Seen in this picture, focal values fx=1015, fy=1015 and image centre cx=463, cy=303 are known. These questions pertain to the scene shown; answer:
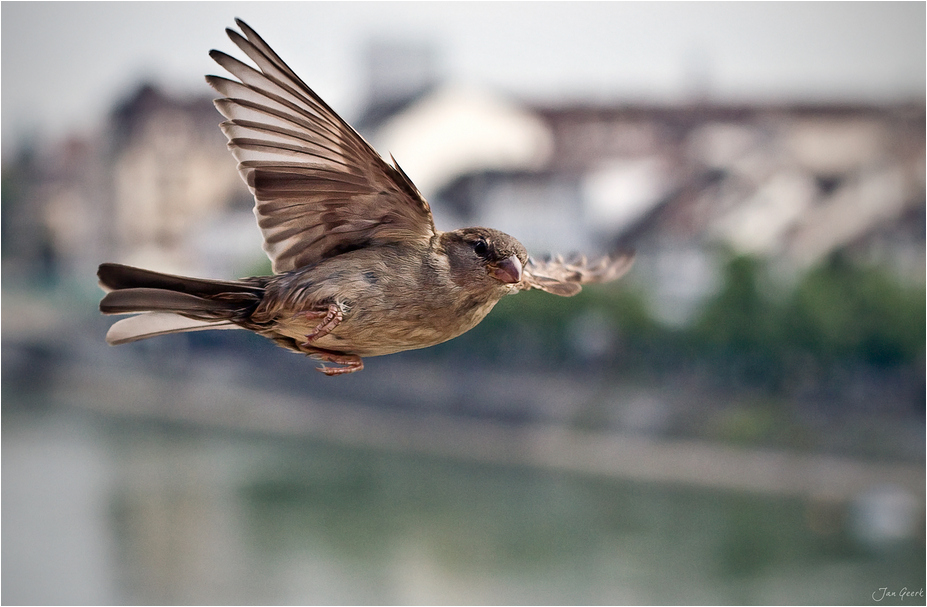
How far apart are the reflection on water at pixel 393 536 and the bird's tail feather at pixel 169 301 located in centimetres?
1883

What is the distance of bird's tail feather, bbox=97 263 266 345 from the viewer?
63.4 inches

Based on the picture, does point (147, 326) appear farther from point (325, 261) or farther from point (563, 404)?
point (563, 404)

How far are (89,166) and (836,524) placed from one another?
76.4ft

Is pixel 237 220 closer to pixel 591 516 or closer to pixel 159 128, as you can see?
pixel 159 128

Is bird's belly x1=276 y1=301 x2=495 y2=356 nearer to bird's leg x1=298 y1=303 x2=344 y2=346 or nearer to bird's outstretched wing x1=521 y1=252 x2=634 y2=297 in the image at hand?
bird's leg x1=298 y1=303 x2=344 y2=346

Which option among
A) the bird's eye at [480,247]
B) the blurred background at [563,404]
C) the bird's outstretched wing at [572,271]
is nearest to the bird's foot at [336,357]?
the bird's eye at [480,247]

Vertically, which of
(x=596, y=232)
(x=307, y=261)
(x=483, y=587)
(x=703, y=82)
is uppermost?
(x=703, y=82)

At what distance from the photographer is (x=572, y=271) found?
8.07 feet

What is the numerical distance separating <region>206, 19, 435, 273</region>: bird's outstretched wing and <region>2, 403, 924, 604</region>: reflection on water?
742 inches

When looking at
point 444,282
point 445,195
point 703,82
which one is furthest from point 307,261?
point 703,82

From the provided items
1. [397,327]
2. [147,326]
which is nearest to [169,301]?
[147,326]

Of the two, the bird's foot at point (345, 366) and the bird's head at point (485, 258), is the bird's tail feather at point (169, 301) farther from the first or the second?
the bird's head at point (485, 258)

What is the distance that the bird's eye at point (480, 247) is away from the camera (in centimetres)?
172

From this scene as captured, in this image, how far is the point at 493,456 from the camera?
76.1ft
